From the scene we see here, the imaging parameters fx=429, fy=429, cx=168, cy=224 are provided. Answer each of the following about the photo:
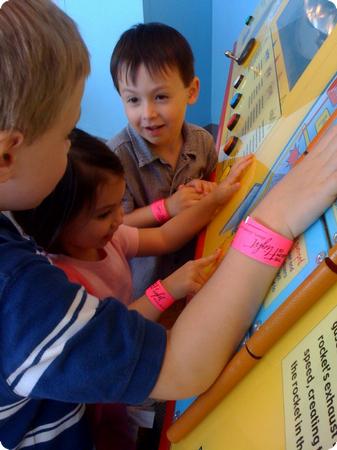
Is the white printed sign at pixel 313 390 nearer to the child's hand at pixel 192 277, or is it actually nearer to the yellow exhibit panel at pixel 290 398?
the yellow exhibit panel at pixel 290 398

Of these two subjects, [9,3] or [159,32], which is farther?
[159,32]

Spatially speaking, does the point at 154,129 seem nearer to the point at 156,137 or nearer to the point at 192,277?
the point at 156,137

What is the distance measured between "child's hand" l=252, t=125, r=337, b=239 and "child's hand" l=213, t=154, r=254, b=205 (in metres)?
0.32

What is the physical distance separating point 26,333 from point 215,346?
197 millimetres

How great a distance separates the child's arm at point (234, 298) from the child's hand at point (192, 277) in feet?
0.61

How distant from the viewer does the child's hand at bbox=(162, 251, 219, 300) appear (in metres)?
0.69

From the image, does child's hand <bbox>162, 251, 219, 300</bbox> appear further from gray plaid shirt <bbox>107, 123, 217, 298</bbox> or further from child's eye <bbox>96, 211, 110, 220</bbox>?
gray plaid shirt <bbox>107, 123, 217, 298</bbox>

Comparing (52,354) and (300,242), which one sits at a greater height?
(300,242)

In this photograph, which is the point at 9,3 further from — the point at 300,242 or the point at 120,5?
the point at 120,5

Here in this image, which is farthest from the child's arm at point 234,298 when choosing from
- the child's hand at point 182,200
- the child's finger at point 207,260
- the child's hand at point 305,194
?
the child's hand at point 182,200

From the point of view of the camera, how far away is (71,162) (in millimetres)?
673

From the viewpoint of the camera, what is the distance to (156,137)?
1.06 m

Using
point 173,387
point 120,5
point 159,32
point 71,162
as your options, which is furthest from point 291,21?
point 120,5

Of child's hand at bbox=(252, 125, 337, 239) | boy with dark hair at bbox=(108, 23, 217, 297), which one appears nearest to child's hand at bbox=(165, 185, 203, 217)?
boy with dark hair at bbox=(108, 23, 217, 297)
